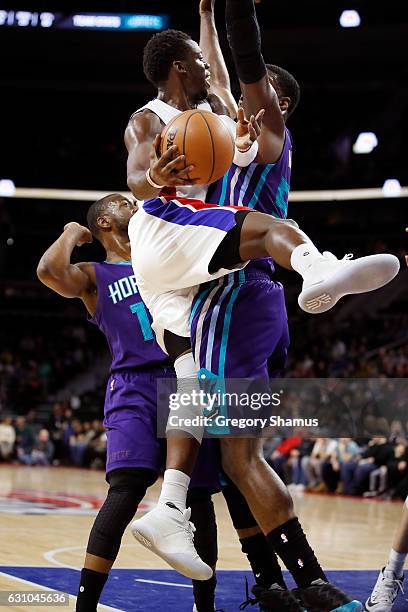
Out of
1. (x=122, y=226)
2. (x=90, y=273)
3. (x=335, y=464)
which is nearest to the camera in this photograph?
(x=90, y=273)

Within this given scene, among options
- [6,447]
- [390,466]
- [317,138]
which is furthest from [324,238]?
[390,466]

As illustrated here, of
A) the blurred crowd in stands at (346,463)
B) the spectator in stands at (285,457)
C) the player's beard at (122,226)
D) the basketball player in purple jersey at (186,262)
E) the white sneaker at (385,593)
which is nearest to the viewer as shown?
the basketball player in purple jersey at (186,262)

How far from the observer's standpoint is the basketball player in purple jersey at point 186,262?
10.1 feet

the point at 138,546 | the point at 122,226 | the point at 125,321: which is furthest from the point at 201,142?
the point at 138,546

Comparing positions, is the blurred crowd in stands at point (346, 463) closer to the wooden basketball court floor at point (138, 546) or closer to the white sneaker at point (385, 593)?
the wooden basketball court floor at point (138, 546)

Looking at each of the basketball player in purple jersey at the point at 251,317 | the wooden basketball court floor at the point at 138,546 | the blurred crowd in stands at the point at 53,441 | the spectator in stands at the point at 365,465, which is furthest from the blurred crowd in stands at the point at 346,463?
the basketball player in purple jersey at the point at 251,317

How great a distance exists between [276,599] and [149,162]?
1.95m

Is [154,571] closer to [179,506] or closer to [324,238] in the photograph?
[179,506]

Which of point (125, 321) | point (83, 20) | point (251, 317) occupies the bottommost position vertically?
point (251, 317)

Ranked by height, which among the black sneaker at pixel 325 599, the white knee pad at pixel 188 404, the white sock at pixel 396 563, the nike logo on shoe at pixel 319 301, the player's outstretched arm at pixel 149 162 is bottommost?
the black sneaker at pixel 325 599

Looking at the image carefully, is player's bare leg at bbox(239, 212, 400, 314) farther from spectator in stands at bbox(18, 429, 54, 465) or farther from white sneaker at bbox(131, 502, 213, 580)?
spectator in stands at bbox(18, 429, 54, 465)

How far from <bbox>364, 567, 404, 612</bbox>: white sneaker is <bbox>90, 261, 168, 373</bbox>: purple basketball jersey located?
149 cm

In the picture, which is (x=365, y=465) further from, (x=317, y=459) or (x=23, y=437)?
(x=23, y=437)

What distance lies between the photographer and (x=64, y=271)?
4.37 meters
